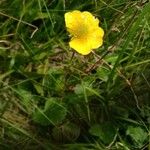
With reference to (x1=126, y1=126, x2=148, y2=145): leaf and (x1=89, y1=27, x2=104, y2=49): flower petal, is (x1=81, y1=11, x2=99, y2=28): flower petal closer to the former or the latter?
(x1=89, y1=27, x2=104, y2=49): flower petal

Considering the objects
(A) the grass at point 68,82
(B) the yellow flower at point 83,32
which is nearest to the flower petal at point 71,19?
(B) the yellow flower at point 83,32

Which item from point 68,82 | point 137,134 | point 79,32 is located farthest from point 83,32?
point 137,134

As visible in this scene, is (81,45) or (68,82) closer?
(81,45)

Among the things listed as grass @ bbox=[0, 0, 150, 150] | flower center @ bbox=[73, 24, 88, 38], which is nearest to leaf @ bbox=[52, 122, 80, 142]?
grass @ bbox=[0, 0, 150, 150]

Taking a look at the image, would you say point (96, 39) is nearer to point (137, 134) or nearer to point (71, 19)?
point (71, 19)

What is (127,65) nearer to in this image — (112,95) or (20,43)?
(112,95)
